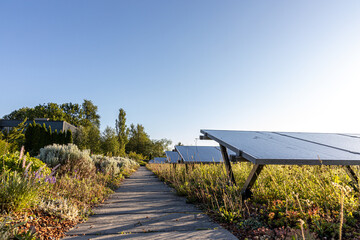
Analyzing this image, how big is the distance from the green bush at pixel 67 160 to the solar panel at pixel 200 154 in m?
3.38

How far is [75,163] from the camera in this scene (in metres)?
7.14

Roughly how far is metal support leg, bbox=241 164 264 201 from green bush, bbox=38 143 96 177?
5073mm

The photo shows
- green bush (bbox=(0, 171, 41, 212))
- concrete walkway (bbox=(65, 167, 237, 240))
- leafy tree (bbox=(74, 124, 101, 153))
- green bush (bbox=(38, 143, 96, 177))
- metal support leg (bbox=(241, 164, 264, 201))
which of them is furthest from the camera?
leafy tree (bbox=(74, 124, 101, 153))

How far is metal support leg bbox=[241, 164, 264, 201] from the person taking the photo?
3.35 metres

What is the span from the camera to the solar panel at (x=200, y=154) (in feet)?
24.8

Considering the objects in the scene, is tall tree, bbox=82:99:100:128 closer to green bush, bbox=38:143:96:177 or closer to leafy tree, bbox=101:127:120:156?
leafy tree, bbox=101:127:120:156

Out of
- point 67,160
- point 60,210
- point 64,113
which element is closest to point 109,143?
point 67,160

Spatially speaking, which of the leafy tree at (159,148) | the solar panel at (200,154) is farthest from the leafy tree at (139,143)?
the solar panel at (200,154)

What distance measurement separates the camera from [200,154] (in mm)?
8422

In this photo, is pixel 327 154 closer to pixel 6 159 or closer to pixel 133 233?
pixel 133 233

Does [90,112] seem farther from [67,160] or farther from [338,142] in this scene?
[338,142]

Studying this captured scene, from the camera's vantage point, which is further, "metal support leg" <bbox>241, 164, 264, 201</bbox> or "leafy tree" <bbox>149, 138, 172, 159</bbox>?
"leafy tree" <bbox>149, 138, 172, 159</bbox>

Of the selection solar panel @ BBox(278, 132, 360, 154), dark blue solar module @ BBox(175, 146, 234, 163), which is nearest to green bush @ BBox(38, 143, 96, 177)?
dark blue solar module @ BBox(175, 146, 234, 163)

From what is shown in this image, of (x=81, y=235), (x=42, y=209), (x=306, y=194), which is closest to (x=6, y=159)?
(x=42, y=209)
